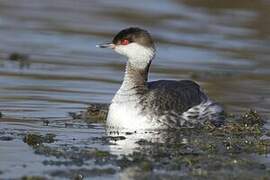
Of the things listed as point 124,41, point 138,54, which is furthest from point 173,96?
point 124,41

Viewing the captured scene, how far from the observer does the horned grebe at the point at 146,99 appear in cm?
1291

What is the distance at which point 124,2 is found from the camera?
27344mm

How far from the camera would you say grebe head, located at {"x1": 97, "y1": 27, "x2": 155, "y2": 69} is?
13.3 metres

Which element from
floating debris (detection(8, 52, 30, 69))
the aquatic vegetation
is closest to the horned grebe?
the aquatic vegetation

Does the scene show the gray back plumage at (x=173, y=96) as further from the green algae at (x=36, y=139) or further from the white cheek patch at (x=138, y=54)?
the green algae at (x=36, y=139)

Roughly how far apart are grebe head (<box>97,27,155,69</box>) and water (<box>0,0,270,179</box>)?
45.3 inches

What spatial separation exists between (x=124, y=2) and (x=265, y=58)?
7.86 m

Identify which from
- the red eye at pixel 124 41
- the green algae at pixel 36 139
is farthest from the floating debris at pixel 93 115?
the green algae at pixel 36 139

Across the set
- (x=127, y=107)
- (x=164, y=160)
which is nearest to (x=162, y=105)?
(x=127, y=107)

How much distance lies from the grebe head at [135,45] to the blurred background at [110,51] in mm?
1197

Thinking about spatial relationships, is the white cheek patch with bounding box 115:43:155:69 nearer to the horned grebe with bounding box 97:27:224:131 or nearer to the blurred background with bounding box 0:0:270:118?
the horned grebe with bounding box 97:27:224:131

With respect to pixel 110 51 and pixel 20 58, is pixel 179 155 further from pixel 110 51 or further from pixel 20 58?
pixel 110 51

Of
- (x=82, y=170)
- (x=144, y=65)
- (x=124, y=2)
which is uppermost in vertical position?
(x=124, y=2)

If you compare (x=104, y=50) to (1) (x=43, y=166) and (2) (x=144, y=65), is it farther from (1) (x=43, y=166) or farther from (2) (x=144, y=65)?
(1) (x=43, y=166)
